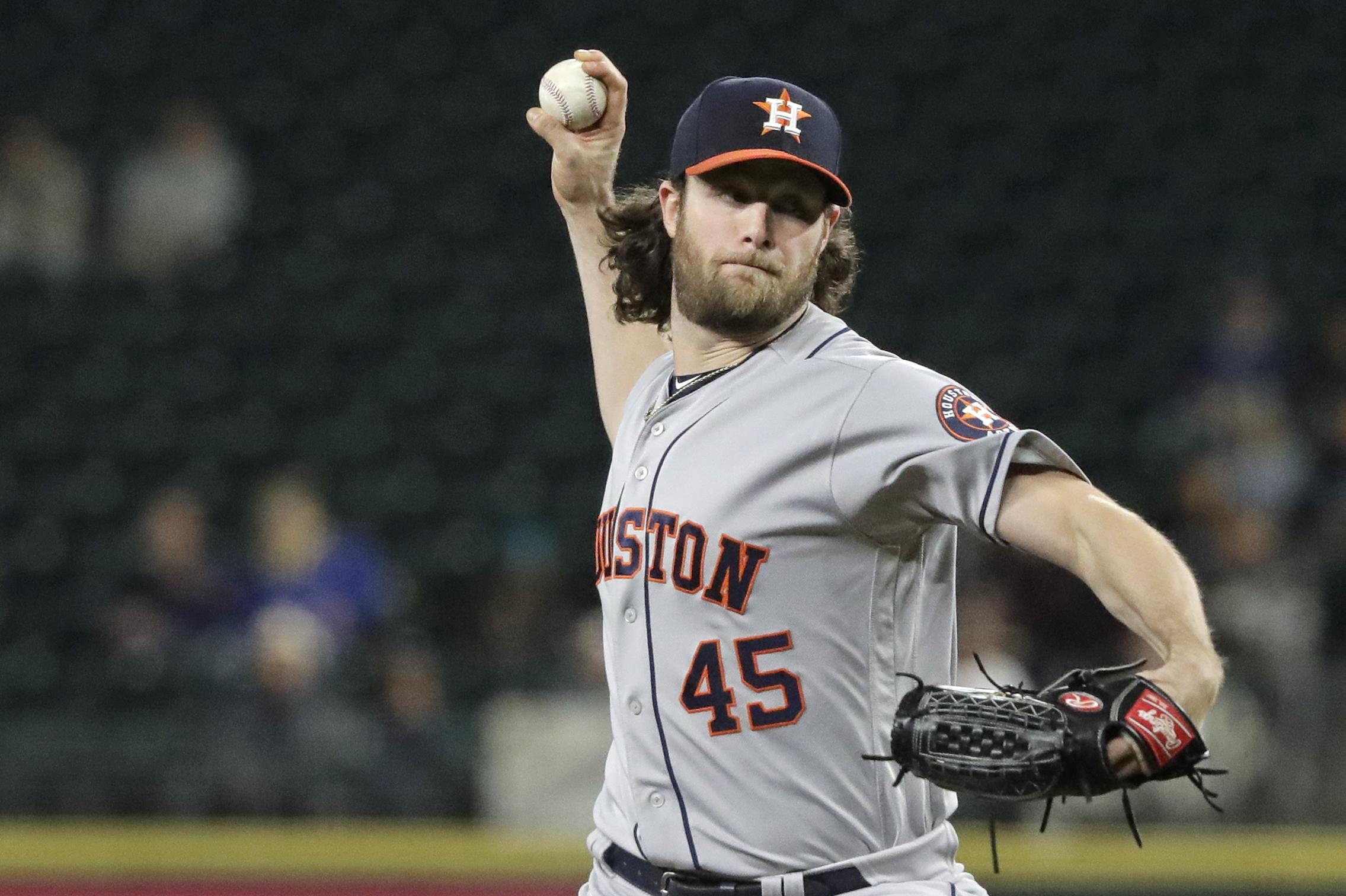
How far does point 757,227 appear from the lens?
260 cm

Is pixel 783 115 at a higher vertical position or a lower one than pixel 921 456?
higher


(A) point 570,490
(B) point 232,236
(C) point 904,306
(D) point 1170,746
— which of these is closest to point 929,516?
(D) point 1170,746

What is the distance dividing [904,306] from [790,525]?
6279 mm

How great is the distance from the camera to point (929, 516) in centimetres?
239

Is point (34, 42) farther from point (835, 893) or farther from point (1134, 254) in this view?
point (835, 893)

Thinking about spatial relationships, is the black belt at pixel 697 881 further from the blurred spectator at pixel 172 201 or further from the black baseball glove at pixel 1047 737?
the blurred spectator at pixel 172 201


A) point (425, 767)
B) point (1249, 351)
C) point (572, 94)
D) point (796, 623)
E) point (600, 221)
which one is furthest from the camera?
point (1249, 351)

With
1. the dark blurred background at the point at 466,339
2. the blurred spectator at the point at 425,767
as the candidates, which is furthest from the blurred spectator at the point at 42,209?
the blurred spectator at the point at 425,767

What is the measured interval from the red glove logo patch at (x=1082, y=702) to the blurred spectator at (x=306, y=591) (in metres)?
4.19

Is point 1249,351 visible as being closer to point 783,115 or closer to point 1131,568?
point 783,115

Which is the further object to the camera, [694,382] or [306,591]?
[306,591]

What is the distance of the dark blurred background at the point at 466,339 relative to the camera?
5.82 m

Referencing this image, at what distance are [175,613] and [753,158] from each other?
4.40 meters

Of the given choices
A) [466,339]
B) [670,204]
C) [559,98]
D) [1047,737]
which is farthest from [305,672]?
[1047,737]
